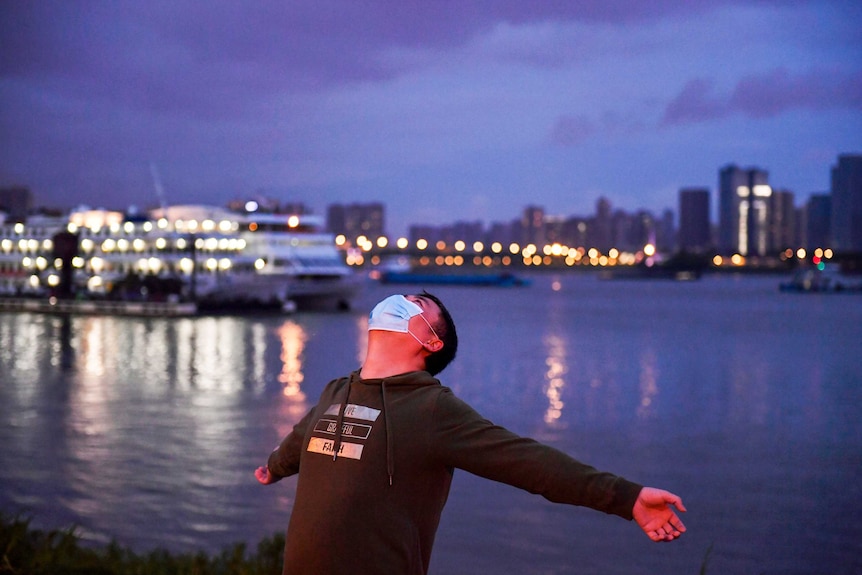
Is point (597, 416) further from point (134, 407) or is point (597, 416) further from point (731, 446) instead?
point (134, 407)

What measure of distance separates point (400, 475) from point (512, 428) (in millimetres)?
16954

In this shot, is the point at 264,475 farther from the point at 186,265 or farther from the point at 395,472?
the point at 186,265

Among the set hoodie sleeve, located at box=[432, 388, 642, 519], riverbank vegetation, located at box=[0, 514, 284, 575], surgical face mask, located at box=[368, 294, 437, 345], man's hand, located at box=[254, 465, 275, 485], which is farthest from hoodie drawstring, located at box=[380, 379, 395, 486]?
riverbank vegetation, located at box=[0, 514, 284, 575]

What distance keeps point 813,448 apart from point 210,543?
1239 centimetres

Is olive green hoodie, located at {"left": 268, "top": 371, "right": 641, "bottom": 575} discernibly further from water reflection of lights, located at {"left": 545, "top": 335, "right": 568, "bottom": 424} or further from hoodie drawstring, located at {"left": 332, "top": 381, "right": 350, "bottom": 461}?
water reflection of lights, located at {"left": 545, "top": 335, "right": 568, "bottom": 424}

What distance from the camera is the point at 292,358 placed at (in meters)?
35.1

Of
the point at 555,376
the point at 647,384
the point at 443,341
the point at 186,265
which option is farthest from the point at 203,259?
the point at 443,341

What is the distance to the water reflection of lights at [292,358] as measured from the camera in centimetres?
2593

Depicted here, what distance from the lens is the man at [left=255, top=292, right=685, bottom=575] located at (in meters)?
2.95

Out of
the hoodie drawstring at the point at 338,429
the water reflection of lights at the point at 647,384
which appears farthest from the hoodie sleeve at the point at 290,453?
the water reflection of lights at the point at 647,384

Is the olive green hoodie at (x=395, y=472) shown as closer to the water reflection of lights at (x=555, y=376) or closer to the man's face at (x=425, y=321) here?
the man's face at (x=425, y=321)

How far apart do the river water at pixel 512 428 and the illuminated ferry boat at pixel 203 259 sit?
20344mm

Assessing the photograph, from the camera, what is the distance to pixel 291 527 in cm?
308

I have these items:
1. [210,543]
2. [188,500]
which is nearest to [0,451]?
[188,500]
